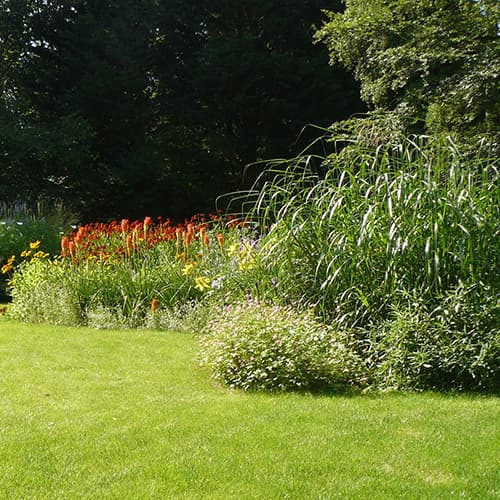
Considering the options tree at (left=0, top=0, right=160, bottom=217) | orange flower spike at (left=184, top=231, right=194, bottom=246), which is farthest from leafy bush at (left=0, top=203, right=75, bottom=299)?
tree at (left=0, top=0, right=160, bottom=217)

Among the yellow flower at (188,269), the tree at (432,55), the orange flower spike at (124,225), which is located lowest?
the yellow flower at (188,269)

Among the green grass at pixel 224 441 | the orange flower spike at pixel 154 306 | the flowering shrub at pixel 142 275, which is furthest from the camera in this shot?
the flowering shrub at pixel 142 275

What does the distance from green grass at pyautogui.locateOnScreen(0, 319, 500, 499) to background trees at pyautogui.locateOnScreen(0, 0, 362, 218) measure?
555 inches

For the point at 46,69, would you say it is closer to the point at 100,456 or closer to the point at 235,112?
the point at 235,112

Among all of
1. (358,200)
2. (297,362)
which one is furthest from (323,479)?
(358,200)

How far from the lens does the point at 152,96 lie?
69.5 feet

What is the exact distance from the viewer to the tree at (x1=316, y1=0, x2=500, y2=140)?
38.1 ft

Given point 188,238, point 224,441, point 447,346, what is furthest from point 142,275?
point 224,441

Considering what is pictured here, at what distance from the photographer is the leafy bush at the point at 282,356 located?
4527 millimetres

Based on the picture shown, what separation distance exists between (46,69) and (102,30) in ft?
6.45

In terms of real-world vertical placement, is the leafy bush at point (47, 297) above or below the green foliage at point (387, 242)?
below

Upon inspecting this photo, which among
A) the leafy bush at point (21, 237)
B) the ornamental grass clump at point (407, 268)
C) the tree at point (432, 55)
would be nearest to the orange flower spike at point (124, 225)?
the ornamental grass clump at point (407, 268)

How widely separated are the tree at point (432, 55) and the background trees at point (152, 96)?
6.18m

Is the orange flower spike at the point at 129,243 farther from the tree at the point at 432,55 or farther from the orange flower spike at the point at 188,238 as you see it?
the tree at the point at 432,55
